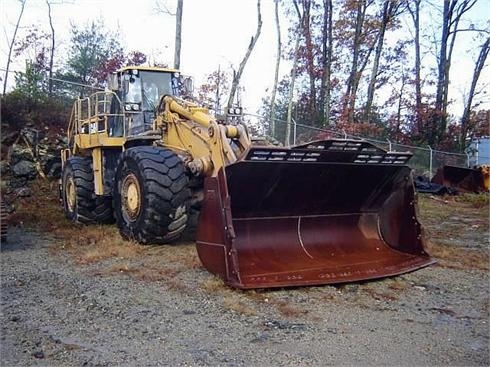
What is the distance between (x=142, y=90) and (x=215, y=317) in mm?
5433

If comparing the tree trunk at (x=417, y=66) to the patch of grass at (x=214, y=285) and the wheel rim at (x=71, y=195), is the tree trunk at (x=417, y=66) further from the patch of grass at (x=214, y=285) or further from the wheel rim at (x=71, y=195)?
the patch of grass at (x=214, y=285)

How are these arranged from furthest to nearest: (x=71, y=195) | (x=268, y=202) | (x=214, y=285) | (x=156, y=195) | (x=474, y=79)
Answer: (x=474, y=79) < (x=71, y=195) < (x=156, y=195) < (x=268, y=202) < (x=214, y=285)

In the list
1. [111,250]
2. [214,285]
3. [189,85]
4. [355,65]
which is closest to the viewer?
[214,285]

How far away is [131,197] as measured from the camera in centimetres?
717

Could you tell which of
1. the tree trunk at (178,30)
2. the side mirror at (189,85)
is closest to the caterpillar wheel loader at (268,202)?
the side mirror at (189,85)

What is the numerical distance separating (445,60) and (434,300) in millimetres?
24074

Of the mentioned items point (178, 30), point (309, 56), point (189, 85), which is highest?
point (309, 56)

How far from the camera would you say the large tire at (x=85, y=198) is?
9477mm

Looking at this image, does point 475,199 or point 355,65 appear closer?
point 475,199

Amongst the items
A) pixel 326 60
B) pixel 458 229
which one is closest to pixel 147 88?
pixel 458 229

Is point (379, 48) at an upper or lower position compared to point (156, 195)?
upper

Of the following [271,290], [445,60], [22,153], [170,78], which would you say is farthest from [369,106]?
[271,290]

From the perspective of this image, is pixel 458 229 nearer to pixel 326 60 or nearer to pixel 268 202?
pixel 268 202

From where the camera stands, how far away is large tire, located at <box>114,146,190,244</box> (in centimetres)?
657
